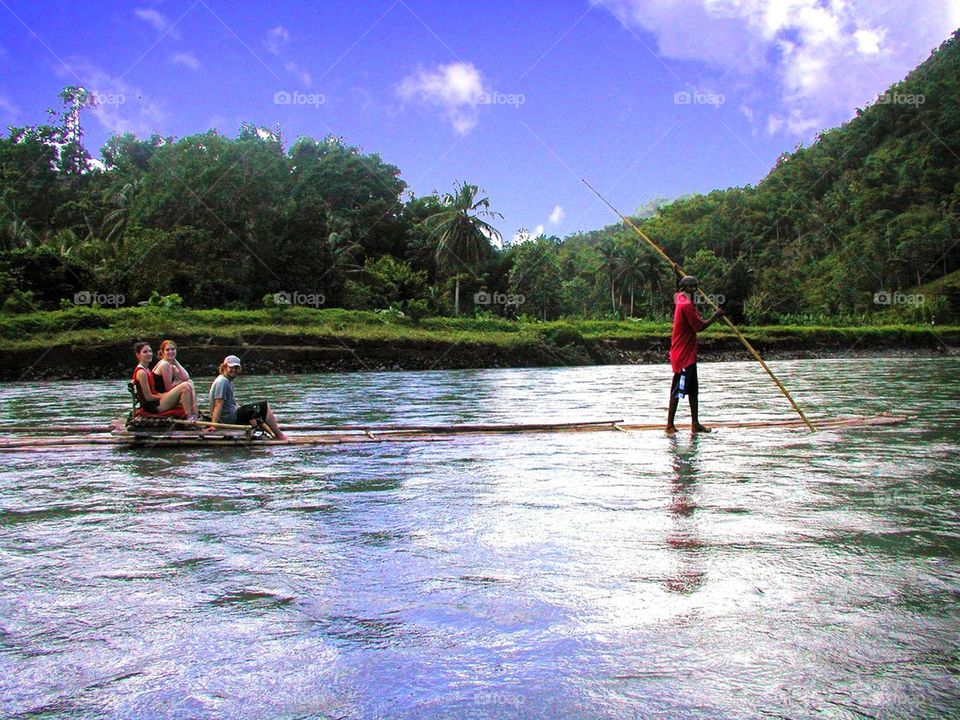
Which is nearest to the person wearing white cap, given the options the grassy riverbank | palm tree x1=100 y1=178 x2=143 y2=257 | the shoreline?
the shoreline

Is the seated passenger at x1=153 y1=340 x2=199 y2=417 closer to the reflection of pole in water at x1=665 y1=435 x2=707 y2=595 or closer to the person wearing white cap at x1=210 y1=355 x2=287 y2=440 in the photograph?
the person wearing white cap at x1=210 y1=355 x2=287 y2=440

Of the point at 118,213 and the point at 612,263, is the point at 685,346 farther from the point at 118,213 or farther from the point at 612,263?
the point at 612,263

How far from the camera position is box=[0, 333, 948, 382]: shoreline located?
33938 mm

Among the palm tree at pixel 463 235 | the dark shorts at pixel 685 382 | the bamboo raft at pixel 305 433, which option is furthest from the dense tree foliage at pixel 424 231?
the dark shorts at pixel 685 382

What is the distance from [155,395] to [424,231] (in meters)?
57.4

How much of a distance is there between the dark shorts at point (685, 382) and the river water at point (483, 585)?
1.75 m

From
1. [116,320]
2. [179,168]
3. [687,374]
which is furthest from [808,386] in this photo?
[179,168]

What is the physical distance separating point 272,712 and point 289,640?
0.77 meters

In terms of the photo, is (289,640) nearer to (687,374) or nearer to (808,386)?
(687,374)

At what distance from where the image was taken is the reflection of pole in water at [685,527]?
203 inches

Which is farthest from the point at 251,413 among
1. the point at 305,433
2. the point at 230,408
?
the point at 305,433

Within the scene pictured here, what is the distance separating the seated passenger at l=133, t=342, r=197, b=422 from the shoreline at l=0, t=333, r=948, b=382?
989 inches

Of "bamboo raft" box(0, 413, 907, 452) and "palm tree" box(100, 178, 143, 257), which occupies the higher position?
"palm tree" box(100, 178, 143, 257)

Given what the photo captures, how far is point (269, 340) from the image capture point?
38281 mm
